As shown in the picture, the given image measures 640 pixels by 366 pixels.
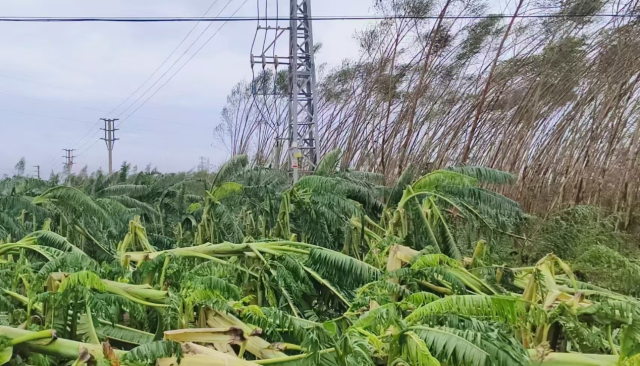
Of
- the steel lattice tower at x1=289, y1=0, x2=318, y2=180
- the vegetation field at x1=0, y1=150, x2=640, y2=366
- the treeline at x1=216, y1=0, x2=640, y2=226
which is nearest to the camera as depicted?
the vegetation field at x1=0, y1=150, x2=640, y2=366

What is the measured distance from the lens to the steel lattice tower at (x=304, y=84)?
38.1 ft

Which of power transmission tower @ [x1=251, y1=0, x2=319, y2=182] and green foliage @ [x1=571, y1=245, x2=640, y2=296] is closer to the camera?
green foliage @ [x1=571, y1=245, x2=640, y2=296]

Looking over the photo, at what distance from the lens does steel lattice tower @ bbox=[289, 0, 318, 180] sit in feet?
38.1

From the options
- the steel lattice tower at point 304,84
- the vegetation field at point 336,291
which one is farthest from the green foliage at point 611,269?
the steel lattice tower at point 304,84

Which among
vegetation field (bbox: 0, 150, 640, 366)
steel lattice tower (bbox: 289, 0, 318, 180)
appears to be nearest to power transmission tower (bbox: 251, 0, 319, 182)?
steel lattice tower (bbox: 289, 0, 318, 180)

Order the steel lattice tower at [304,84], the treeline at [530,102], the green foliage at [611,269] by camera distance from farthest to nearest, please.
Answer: the steel lattice tower at [304,84] → the treeline at [530,102] → the green foliage at [611,269]

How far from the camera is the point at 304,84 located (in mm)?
12359

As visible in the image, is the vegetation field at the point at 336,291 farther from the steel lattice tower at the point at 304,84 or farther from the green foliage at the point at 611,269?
the steel lattice tower at the point at 304,84

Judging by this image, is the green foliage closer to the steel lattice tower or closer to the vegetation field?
the vegetation field

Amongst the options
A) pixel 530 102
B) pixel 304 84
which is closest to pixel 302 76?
pixel 304 84

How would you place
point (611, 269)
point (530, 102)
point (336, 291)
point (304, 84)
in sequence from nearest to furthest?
point (336, 291)
point (611, 269)
point (530, 102)
point (304, 84)

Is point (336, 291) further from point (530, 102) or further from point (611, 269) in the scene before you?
point (530, 102)

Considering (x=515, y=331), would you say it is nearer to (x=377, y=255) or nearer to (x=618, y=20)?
(x=377, y=255)

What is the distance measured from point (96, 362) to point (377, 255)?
152cm
